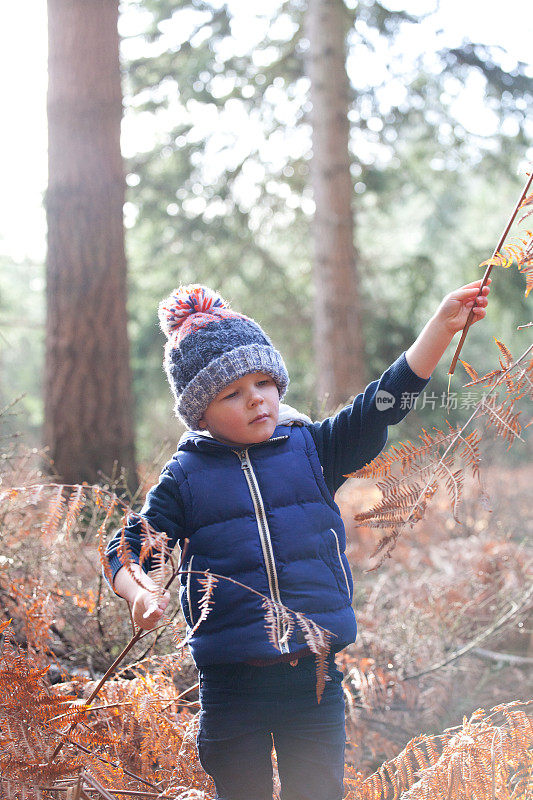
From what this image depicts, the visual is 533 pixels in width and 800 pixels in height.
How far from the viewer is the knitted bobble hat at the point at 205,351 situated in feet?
6.75

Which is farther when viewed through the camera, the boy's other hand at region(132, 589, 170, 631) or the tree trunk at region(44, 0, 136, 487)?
the tree trunk at region(44, 0, 136, 487)

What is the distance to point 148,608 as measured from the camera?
1640 mm

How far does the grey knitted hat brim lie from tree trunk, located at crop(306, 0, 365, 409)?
6.04 meters

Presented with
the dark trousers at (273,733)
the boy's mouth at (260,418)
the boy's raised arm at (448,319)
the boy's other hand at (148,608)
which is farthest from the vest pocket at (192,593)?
the boy's raised arm at (448,319)

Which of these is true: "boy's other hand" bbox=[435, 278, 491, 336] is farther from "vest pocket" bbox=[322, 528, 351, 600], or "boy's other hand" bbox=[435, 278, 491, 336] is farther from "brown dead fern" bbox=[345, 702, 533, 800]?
"brown dead fern" bbox=[345, 702, 533, 800]

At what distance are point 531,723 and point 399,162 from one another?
30.4 feet

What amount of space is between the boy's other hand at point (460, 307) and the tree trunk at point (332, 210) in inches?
244

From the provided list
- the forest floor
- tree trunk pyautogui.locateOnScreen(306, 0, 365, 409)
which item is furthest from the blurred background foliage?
A: the forest floor

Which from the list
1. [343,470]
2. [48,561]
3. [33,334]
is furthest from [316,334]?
[33,334]

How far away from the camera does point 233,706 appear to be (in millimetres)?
1938

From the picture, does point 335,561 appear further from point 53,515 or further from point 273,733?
point 53,515

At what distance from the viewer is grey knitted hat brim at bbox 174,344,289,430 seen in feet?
6.70

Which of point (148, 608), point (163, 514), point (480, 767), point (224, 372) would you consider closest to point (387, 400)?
point (224, 372)

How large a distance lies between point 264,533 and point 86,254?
3770mm
